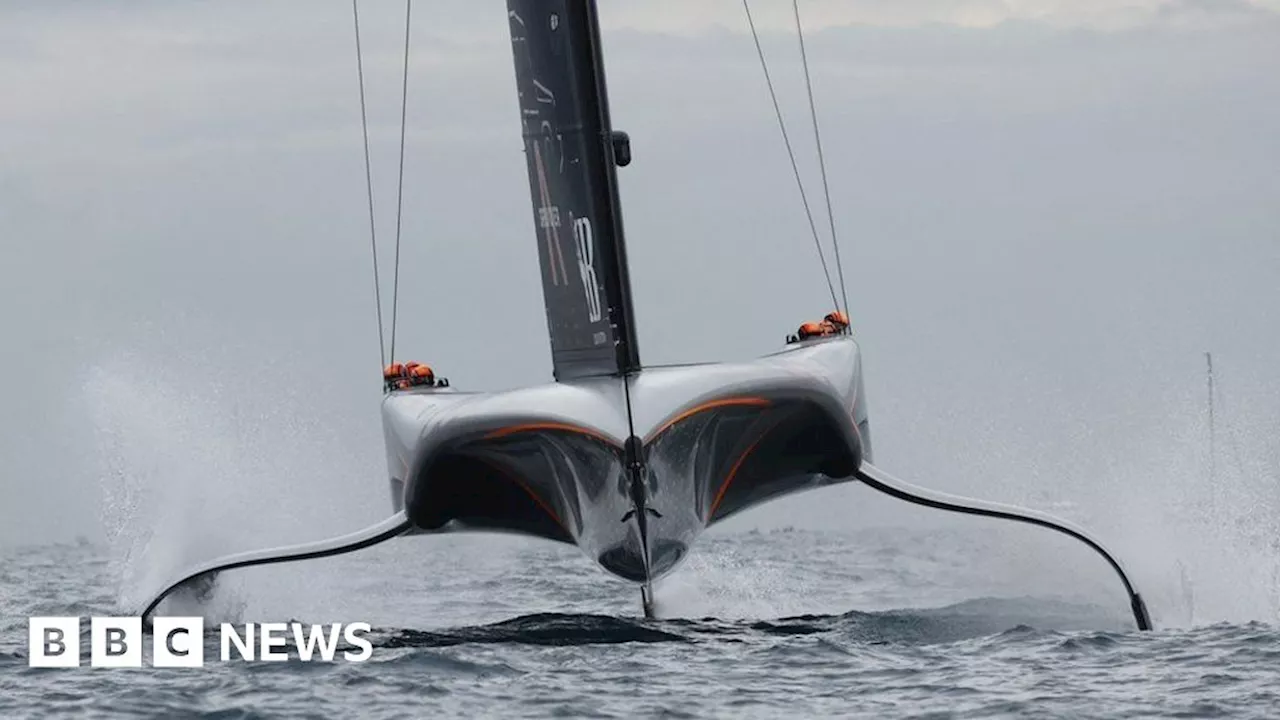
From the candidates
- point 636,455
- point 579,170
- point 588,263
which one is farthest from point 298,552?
point 579,170

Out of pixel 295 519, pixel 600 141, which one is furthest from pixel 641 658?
pixel 295 519

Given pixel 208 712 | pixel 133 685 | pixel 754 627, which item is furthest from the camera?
pixel 754 627

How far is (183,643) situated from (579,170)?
11.9 feet

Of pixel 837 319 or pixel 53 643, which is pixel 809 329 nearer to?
pixel 837 319

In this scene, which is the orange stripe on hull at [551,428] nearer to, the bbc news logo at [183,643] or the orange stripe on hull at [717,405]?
the orange stripe on hull at [717,405]

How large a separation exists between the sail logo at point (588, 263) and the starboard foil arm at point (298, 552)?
167 cm

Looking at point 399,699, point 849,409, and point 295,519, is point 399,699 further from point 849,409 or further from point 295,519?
point 295,519

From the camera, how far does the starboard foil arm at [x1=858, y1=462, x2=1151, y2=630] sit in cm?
1298

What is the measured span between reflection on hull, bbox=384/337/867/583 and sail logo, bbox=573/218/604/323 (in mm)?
572

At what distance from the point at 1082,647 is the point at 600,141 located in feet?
13.3

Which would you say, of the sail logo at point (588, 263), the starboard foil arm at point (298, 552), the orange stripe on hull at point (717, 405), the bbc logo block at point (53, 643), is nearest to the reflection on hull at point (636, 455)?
the orange stripe on hull at point (717, 405)

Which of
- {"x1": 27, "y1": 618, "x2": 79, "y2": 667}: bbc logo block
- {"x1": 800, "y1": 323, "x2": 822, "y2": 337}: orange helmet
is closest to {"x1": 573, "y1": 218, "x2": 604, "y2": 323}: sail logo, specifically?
{"x1": 800, "y1": 323, "x2": 822, "y2": 337}: orange helmet

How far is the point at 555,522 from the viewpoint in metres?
12.6

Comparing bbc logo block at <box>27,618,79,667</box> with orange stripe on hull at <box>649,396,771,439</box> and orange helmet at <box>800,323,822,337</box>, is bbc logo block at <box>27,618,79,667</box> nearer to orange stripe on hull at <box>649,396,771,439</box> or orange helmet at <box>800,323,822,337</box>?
orange stripe on hull at <box>649,396,771,439</box>
